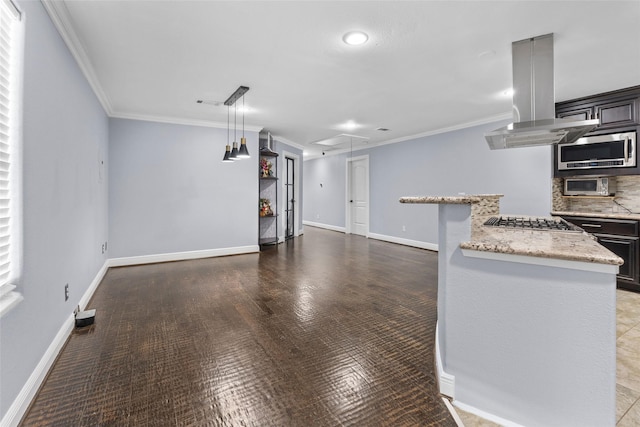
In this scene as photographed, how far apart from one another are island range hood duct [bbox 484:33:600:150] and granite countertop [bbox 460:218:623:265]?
1.10 metres

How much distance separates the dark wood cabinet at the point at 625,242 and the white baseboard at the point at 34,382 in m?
5.41

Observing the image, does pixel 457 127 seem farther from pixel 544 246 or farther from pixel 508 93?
pixel 544 246

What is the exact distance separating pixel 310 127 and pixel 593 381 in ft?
17.2

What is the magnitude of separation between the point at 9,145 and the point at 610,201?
19.8 feet

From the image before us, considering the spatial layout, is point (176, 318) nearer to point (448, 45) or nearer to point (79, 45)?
point (79, 45)

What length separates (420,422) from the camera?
1.53 metres

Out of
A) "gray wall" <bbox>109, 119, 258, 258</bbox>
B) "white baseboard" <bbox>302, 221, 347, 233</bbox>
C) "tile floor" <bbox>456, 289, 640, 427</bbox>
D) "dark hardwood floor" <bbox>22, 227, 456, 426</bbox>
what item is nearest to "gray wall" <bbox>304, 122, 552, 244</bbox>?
"white baseboard" <bbox>302, 221, 347, 233</bbox>

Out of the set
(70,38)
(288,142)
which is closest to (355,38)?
(70,38)

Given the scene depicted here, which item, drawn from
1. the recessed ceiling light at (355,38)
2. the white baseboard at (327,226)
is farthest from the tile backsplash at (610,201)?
the white baseboard at (327,226)

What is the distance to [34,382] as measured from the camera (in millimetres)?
1736

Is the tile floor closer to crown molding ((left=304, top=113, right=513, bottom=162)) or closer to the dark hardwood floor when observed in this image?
the dark hardwood floor

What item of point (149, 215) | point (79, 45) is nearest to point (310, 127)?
point (149, 215)

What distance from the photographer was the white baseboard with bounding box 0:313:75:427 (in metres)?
1.47

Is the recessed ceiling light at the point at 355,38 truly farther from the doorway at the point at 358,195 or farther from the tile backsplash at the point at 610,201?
the doorway at the point at 358,195
